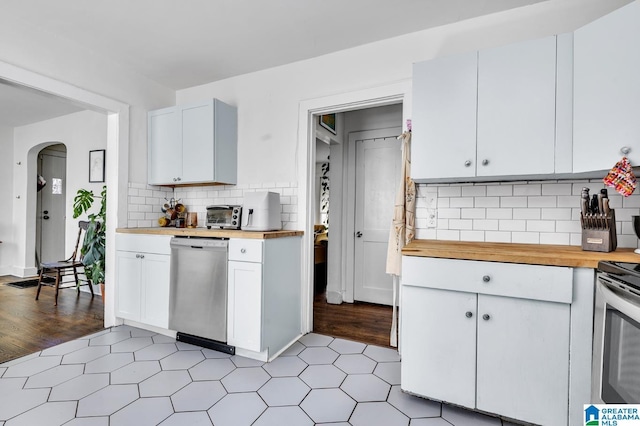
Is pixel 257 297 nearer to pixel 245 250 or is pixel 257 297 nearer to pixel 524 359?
pixel 245 250

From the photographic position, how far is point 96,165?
414 centimetres

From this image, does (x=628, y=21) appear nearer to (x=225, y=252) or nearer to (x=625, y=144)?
(x=625, y=144)

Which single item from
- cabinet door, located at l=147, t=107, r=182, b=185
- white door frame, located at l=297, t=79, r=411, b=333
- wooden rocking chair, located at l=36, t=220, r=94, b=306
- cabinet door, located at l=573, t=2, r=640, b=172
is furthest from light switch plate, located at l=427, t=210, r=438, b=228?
wooden rocking chair, located at l=36, t=220, r=94, b=306

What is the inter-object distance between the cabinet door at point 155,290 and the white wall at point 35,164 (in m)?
2.13

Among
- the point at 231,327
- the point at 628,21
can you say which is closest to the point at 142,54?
the point at 231,327

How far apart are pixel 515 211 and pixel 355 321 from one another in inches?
71.4

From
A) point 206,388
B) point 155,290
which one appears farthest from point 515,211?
point 155,290

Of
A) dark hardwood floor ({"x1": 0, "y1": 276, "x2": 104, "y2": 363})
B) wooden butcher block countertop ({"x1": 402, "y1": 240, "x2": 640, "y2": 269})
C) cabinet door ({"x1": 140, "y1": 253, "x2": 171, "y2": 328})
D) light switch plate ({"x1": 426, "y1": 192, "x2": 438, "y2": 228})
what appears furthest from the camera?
cabinet door ({"x1": 140, "y1": 253, "x2": 171, "y2": 328})

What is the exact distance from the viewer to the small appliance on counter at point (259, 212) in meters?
2.53

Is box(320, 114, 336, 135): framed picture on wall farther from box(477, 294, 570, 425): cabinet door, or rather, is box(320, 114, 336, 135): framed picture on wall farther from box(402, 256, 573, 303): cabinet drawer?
box(477, 294, 570, 425): cabinet door

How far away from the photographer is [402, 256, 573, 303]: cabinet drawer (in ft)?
4.75

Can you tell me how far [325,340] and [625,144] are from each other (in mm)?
2322

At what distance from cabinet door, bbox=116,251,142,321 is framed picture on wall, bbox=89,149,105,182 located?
1742 mm

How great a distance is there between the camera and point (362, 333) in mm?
2863
